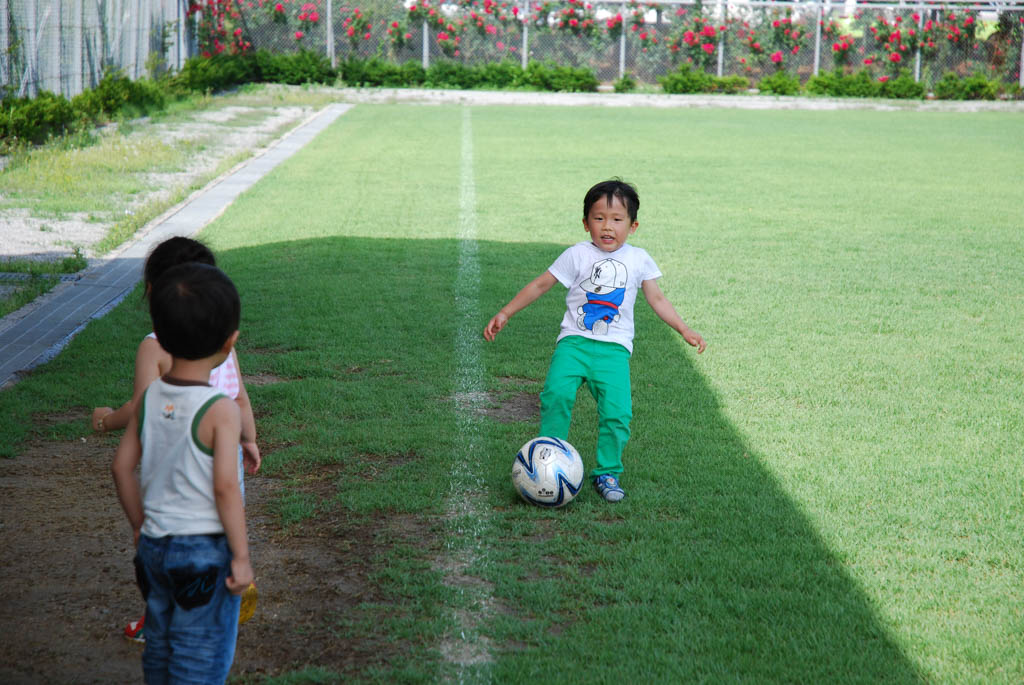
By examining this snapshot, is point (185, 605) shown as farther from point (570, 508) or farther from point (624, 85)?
point (624, 85)

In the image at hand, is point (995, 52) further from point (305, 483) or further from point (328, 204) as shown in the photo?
point (305, 483)

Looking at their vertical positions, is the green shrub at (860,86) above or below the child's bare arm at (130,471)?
above

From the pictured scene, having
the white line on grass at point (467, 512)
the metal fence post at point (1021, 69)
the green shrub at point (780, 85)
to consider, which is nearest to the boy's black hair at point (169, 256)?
the white line on grass at point (467, 512)

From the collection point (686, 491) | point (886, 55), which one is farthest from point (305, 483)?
point (886, 55)

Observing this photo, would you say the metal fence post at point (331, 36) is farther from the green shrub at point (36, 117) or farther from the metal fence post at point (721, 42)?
the green shrub at point (36, 117)

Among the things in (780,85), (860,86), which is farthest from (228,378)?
(860,86)

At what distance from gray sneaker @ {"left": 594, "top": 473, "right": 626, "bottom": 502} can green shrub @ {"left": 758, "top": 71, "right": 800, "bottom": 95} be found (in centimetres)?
3084

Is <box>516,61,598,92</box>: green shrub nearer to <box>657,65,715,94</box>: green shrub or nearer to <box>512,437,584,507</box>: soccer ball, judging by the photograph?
<box>657,65,715,94</box>: green shrub

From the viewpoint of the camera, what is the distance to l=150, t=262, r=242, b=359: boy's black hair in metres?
2.38

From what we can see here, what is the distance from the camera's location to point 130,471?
2.50 metres

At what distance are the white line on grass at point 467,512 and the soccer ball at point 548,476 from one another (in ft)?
0.68

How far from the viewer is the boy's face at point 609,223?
14.5 ft

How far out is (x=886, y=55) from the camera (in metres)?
33.8

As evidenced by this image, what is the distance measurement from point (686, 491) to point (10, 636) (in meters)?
2.59
